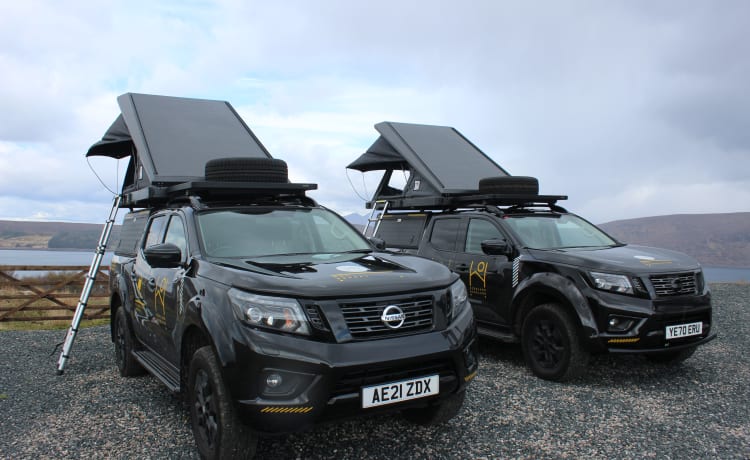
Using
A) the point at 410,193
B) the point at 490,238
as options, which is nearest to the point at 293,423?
the point at 490,238

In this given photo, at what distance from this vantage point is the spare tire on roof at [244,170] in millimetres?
5574

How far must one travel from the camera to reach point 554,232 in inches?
265

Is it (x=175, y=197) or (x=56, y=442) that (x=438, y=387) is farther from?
(x=175, y=197)

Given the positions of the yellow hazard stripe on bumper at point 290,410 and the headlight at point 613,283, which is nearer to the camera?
the yellow hazard stripe on bumper at point 290,410

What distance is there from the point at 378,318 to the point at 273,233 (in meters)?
1.64

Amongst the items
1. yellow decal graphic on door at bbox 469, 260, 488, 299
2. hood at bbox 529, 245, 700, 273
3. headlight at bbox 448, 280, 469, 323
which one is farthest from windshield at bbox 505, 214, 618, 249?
headlight at bbox 448, 280, 469, 323

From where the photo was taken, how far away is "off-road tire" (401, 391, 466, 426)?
3993 mm

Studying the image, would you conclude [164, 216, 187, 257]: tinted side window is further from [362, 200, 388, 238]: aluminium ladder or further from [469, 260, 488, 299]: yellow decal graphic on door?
[362, 200, 388, 238]: aluminium ladder

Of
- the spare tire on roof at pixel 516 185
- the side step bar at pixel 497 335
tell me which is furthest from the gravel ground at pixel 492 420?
the spare tire on roof at pixel 516 185

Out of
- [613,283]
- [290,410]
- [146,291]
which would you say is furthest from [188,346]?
[613,283]

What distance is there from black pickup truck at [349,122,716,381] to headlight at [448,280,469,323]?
200 cm

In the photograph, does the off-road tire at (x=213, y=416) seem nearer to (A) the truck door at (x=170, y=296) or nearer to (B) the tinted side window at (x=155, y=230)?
(A) the truck door at (x=170, y=296)

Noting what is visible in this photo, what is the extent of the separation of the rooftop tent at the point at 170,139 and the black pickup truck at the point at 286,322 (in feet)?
6.60

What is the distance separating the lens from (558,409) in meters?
4.72
